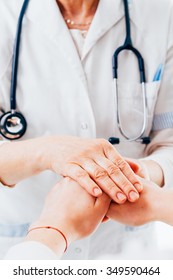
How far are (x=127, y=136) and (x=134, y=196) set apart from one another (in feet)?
0.84

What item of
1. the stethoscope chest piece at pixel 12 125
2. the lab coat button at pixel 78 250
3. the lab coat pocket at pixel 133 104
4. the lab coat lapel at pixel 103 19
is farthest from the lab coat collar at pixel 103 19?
the lab coat button at pixel 78 250

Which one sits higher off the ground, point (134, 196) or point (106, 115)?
point (106, 115)

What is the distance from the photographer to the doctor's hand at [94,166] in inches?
42.7

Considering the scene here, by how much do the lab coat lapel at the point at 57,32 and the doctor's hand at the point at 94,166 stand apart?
8.7 inches

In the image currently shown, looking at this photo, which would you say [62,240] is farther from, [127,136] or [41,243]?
[127,136]

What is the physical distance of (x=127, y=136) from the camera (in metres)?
1.32

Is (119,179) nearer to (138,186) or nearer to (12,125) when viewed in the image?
(138,186)

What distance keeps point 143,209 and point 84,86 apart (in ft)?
1.20

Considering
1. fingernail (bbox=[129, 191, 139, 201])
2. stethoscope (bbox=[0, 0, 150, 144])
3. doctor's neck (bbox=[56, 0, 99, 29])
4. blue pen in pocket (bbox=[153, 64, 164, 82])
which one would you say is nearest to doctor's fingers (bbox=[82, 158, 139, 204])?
fingernail (bbox=[129, 191, 139, 201])

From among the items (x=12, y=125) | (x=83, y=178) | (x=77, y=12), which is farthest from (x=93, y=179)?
(x=77, y=12)

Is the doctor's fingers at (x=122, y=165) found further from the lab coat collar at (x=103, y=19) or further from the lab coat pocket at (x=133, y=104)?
the lab coat collar at (x=103, y=19)

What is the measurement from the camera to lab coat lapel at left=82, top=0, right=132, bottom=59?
128 centimetres

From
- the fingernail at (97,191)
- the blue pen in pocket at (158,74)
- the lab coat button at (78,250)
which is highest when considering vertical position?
the blue pen in pocket at (158,74)
